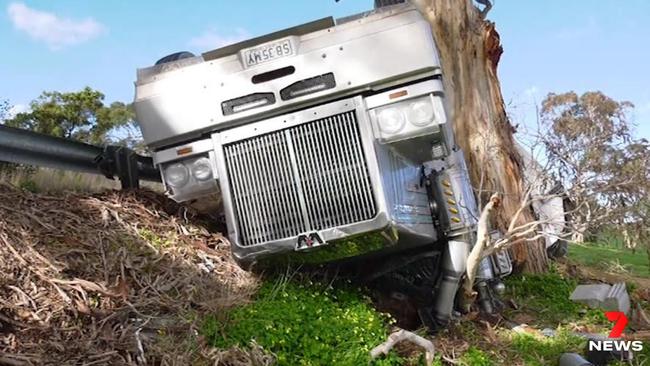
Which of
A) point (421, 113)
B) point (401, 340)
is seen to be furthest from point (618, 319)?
point (421, 113)

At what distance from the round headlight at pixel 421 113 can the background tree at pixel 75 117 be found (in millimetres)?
11632

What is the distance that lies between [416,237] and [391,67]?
1.38 m

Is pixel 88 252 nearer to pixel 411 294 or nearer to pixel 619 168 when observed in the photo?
pixel 411 294

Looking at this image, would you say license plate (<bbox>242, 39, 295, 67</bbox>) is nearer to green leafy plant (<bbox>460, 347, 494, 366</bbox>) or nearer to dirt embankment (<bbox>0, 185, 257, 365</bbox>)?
dirt embankment (<bbox>0, 185, 257, 365</bbox>)

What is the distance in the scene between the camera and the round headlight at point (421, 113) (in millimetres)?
4602

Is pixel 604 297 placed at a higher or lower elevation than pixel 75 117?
lower

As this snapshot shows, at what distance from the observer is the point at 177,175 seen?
5109 millimetres

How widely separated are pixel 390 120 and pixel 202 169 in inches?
60.7

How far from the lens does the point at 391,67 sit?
4.63m

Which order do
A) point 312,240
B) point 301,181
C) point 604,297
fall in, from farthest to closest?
point 604,297
point 301,181
point 312,240

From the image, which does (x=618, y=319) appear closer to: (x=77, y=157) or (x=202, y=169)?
(x=202, y=169)

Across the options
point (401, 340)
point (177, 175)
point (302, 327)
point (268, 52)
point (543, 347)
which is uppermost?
point (268, 52)

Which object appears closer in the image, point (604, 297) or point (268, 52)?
point (268, 52)

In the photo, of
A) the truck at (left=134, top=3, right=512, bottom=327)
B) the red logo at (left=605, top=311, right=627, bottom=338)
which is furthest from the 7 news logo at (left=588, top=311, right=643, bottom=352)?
the truck at (left=134, top=3, right=512, bottom=327)
